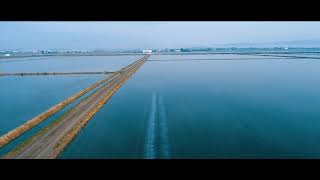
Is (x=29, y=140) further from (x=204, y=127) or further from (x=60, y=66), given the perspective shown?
(x=60, y=66)

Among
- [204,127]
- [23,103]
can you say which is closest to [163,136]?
[204,127]

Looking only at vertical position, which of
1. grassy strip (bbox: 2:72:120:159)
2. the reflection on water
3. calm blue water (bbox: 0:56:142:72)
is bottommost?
calm blue water (bbox: 0:56:142:72)

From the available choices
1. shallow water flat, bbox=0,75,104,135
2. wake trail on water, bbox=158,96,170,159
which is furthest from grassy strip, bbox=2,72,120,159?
wake trail on water, bbox=158,96,170,159

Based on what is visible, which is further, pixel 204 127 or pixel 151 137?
pixel 204 127

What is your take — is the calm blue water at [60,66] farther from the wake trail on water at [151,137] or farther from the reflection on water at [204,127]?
the wake trail on water at [151,137]

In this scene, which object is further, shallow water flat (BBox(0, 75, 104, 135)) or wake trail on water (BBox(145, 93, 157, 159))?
shallow water flat (BBox(0, 75, 104, 135))

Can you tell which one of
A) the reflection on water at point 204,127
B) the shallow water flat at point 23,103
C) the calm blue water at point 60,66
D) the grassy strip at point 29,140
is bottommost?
the calm blue water at point 60,66

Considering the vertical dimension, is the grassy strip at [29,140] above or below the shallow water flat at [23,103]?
above

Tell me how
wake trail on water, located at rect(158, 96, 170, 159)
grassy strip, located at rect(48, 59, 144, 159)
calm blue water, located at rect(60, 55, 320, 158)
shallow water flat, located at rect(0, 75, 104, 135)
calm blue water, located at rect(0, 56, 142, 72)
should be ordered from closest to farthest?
grassy strip, located at rect(48, 59, 144, 159) → wake trail on water, located at rect(158, 96, 170, 159) → calm blue water, located at rect(60, 55, 320, 158) → shallow water flat, located at rect(0, 75, 104, 135) → calm blue water, located at rect(0, 56, 142, 72)

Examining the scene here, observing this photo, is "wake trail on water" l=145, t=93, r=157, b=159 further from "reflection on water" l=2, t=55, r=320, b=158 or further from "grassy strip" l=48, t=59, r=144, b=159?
"grassy strip" l=48, t=59, r=144, b=159

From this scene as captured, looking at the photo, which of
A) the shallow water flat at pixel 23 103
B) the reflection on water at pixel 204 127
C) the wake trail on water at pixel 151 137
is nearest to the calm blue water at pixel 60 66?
the shallow water flat at pixel 23 103
